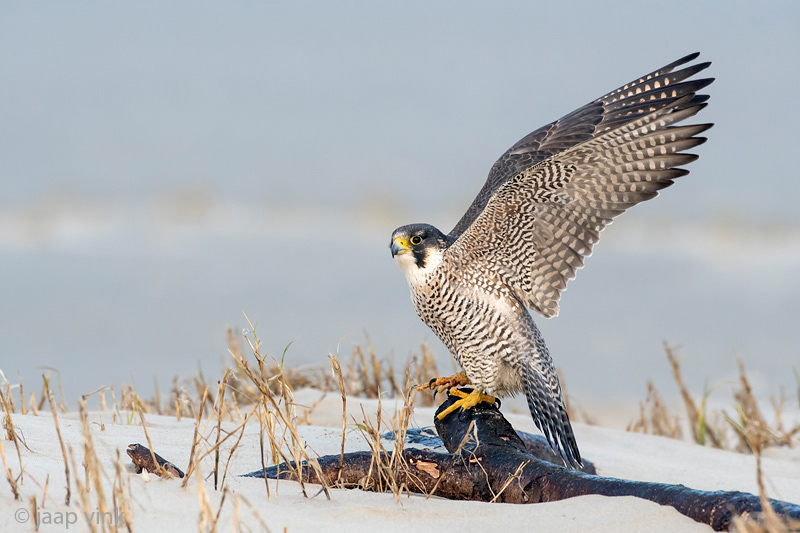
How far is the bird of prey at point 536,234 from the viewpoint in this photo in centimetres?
402

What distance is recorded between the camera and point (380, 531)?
2.31 meters

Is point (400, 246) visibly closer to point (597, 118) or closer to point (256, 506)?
point (597, 118)

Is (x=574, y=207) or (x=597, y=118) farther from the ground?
(x=597, y=118)

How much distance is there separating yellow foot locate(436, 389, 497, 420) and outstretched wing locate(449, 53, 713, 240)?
0.82 metres

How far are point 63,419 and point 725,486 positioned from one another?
3.26 m

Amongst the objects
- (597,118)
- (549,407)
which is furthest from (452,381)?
(597,118)

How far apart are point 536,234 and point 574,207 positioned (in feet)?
0.79

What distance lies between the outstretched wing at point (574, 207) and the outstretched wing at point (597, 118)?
0.06 m

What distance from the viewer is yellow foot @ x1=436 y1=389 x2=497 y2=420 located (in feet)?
→ 12.4

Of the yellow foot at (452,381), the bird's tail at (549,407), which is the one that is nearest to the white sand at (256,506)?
the yellow foot at (452,381)

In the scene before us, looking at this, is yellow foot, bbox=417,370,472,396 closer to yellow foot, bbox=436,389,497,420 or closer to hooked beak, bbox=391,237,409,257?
yellow foot, bbox=436,389,497,420

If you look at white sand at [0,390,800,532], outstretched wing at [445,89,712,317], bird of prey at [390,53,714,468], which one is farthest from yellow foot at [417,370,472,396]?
white sand at [0,390,800,532]

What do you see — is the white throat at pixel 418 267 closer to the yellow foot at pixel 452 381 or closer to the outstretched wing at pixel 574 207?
the outstretched wing at pixel 574 207

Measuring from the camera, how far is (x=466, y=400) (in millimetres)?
3848
